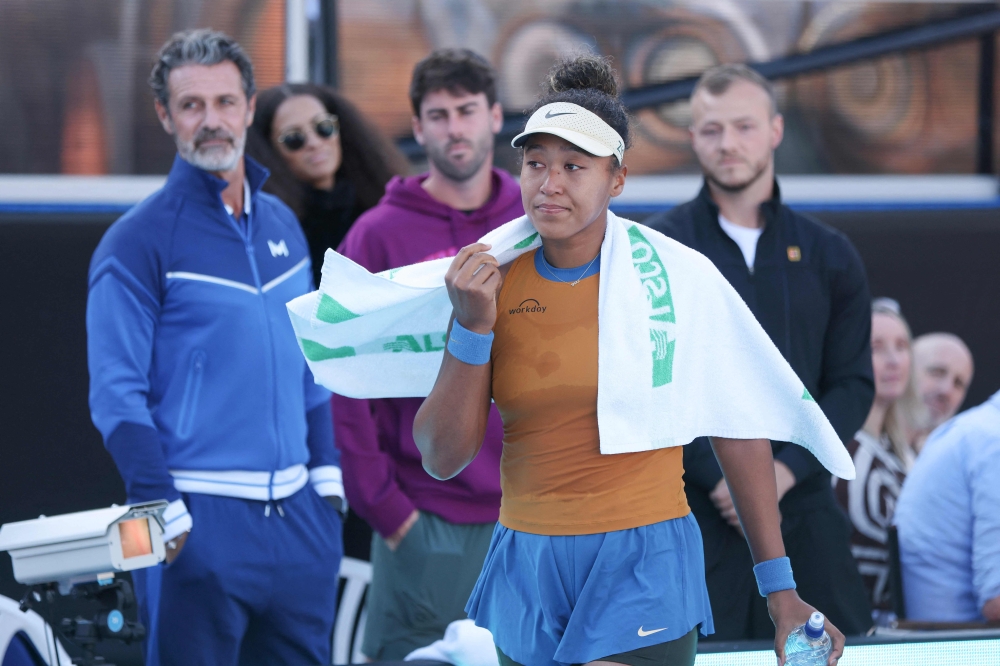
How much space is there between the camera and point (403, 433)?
10.5 feet

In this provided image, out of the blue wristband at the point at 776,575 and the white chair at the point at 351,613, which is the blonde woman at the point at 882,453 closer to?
the white chair at the point at 351,613

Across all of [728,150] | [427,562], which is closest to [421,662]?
[427,562]

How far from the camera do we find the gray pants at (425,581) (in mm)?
3164

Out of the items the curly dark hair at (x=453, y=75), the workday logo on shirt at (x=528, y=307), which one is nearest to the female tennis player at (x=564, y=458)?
the workday logo on shirt at (x=528, y=307)

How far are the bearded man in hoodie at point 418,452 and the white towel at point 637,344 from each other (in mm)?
1042

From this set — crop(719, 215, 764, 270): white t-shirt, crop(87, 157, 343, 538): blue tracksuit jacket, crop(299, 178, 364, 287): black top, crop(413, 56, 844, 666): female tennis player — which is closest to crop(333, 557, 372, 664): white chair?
crop(299, 178, 364, 287): black top

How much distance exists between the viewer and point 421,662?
259 centimetres

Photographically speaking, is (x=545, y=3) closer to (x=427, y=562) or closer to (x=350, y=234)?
(x=350, y=234)

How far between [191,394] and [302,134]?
50.6 inches

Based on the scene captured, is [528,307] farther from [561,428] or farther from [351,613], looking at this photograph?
[351,613]

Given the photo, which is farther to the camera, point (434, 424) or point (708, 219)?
point (708, 219)

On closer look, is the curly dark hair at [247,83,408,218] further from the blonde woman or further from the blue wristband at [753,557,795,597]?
the blue wristband at [753,557,795,597]

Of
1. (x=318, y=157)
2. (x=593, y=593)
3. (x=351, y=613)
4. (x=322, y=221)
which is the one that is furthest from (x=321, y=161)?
(x=593, y=593)

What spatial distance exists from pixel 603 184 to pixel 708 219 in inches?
50.2
